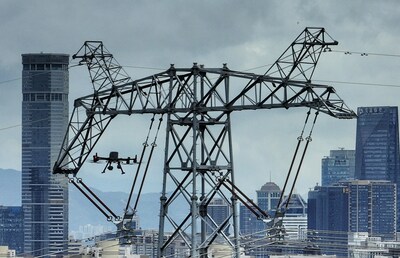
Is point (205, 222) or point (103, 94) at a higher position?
point (103, 94)

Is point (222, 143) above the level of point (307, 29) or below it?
below

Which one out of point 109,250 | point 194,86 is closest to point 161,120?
point 194,86

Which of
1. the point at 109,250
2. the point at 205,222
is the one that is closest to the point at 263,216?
the point at 205,222

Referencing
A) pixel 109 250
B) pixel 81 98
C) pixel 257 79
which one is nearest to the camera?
pixel 257 79

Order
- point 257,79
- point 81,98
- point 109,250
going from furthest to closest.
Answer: point 109,250 → point 81,98 → point 257,79

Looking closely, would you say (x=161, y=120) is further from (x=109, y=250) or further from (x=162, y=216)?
(x=109, y=250)

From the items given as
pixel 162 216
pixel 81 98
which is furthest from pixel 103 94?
pixel 162 216

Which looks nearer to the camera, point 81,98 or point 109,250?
point 81,98

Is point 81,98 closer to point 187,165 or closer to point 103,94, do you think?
point 103,94

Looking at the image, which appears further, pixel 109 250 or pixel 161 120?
pixel 109 250
